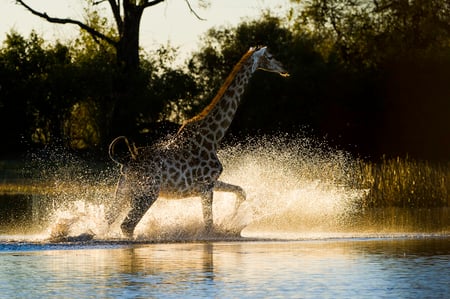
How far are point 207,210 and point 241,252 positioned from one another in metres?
2.59

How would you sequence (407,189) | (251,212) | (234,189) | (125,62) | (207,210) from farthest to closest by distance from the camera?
(125,62) → (407,189) → (251,212) → (234,189) → (207,210)

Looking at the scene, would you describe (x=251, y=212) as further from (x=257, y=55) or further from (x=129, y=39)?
(x=129, y=39)

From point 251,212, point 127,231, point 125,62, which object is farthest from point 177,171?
point 125,62

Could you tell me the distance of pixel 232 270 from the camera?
12.6 meters

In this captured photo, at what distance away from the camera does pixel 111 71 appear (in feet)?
150

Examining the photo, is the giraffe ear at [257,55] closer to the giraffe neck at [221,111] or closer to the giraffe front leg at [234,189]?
the giraffe neck at [221,111]

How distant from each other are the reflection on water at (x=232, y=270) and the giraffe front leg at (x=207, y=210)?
41.7 inches

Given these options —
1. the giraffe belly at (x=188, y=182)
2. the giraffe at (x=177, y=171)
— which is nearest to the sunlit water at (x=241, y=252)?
the giraffe at (x=177, y=171)

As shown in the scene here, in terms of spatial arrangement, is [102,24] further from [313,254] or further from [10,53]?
[313,254]

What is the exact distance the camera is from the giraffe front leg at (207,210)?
679 inches

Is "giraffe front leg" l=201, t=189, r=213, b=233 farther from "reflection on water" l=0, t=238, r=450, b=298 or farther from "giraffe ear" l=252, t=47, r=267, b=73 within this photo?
"giraffe ear" l=252, t=47, r=267, b=73

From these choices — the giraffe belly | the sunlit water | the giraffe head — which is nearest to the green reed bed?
the sunlit water

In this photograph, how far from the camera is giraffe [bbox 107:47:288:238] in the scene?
1706 centimetres

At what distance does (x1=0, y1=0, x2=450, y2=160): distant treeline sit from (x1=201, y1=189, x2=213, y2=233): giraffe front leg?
85.3ft
